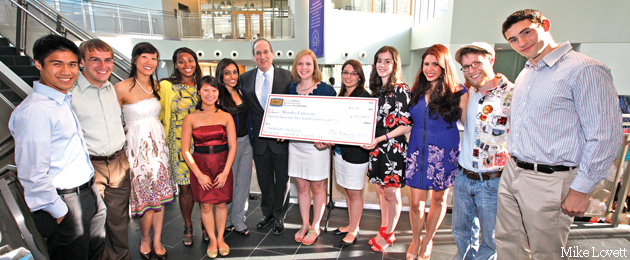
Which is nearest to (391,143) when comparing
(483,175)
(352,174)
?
(352,174)

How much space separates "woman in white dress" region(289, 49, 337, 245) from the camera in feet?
8.59

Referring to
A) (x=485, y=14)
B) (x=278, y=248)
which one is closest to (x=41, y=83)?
(x=278, y=248)

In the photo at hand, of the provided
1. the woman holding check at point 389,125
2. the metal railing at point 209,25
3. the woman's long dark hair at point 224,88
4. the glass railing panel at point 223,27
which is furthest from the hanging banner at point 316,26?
the woman holding check at point 389,125

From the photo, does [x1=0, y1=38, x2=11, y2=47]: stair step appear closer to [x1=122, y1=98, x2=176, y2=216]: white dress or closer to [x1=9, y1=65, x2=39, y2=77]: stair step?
[x1=9, y1=65, x2=39, y2=77]: stair step

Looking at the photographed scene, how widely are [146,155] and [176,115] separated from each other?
44 cm

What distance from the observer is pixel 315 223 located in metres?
2.93

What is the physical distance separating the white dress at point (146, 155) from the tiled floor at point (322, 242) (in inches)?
25.2

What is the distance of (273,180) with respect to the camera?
3113 millimetres

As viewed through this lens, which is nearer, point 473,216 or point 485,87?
point 485,87

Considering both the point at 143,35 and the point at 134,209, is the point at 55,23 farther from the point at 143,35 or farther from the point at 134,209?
the point at 143,35

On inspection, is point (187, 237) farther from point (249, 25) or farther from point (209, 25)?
point (209, 25)

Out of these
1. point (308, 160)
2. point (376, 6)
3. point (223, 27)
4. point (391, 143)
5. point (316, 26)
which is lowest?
point (308, 160)

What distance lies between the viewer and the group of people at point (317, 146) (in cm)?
155

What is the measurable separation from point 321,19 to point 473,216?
9.49 m
